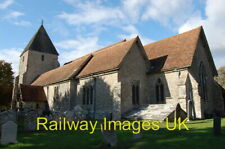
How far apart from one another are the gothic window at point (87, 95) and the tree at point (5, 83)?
21887 mm

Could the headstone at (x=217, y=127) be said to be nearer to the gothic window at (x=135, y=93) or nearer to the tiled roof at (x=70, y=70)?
the gothic window at (x=135, y=93)

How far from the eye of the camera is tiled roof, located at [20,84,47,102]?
31669mm

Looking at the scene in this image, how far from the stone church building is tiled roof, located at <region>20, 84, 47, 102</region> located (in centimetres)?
388

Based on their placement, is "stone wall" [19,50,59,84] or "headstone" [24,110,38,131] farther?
"stone wall" [19,50,59,84]

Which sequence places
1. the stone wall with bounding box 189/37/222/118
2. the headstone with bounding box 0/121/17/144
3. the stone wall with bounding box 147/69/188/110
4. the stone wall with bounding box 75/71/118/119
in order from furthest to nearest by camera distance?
the stone wall with bounding box 75/71/118/119, the stone wall with bounding box 189/37/222/118, the stone wall with bounding box 147/69/188/110, the headstone with bounding box 0/121/17/144

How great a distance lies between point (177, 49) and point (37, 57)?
34145mm

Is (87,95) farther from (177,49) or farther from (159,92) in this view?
(177,49)

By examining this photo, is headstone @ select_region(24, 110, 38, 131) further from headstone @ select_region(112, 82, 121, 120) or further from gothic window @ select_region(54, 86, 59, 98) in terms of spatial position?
gothic window @ select_region(54, 86, 59, 98)

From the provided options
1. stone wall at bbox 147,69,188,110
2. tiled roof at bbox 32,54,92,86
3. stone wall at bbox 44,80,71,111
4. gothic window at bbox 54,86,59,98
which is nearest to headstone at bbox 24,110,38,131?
stone wall at bbox 44,80,71,111

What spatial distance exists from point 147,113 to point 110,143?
1089 centimetres

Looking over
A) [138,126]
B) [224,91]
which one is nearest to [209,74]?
[224,91]

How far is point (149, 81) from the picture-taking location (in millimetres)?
24422

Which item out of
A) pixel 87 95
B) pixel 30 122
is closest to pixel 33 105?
pixel 87 95

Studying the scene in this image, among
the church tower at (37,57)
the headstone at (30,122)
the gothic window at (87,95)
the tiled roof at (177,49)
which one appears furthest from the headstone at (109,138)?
the church tower at (37,57)
